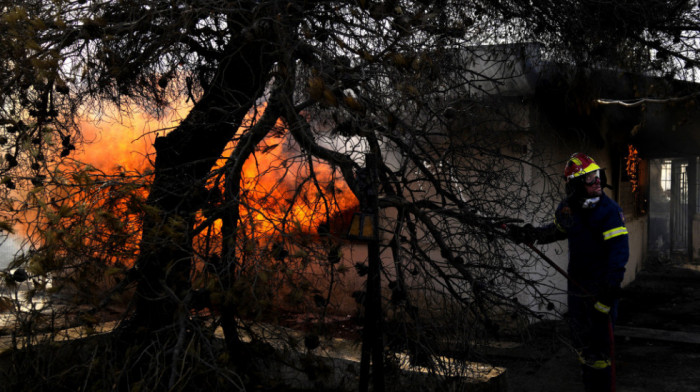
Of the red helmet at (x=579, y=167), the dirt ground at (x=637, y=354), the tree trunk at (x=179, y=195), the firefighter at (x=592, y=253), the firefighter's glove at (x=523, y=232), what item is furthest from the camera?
the dirt ground at (x=637, y=354)

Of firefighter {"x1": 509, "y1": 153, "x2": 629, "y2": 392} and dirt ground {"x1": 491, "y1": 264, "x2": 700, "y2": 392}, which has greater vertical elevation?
firefighter {"x1": 509, "y1": 153, "x2": 629, "y2": 392}

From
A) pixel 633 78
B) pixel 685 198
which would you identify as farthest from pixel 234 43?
pixel 685 198

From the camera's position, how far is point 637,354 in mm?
7938

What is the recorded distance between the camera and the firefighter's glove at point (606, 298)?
521 centimetres

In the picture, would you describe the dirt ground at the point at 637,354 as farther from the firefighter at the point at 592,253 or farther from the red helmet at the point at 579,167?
the red helmet at the point at 579,167

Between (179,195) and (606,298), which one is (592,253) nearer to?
(606,298)

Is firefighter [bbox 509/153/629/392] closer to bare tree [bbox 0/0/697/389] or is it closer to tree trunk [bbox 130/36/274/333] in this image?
bare tree [bbox 0/0/697/389]

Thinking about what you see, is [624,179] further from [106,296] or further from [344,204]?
[106,296]

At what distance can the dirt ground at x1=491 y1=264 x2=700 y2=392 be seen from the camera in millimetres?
6629

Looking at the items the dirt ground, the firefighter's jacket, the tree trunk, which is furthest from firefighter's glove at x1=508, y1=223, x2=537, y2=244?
the tree trunk

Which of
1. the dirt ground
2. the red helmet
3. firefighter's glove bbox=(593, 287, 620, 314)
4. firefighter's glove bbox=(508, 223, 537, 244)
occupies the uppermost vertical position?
the red helmet

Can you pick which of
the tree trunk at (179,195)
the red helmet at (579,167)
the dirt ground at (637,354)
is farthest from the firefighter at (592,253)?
the tree trunk at (179,195)

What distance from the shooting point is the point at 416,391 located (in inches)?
191

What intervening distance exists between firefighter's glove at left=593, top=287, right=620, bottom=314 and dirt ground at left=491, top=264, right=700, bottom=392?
0.14 meters
